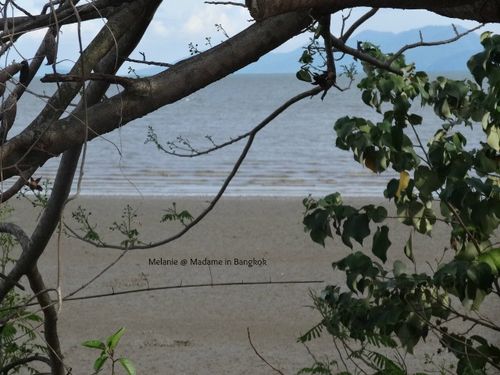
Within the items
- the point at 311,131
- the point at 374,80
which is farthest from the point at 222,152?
the point at 374,80

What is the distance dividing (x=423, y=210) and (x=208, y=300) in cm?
642

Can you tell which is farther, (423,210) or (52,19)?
(423,210)

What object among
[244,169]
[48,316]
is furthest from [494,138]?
[244,169]

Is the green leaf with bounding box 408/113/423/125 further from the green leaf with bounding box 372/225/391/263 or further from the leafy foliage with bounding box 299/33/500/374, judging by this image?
the green leaf with bounding box 372/225/391/263

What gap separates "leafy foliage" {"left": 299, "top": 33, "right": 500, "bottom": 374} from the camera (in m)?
2.89

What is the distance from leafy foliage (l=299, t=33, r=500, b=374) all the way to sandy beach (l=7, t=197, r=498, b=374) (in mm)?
2978

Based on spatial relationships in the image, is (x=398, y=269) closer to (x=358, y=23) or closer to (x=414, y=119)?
Result: (x=414, y=119)

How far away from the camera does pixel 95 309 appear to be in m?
9.39

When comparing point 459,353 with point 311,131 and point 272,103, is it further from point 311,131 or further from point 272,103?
point 272,103

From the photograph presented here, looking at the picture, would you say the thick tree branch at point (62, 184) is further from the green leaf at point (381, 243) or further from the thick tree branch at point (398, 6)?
the green leaf at point (381, 243)

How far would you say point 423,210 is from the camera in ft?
11.1

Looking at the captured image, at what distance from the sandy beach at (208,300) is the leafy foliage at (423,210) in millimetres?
2978

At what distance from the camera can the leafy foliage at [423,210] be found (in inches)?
114

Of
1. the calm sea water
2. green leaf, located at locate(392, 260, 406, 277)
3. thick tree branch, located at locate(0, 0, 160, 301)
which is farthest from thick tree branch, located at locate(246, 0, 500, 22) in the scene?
the calm sea water
